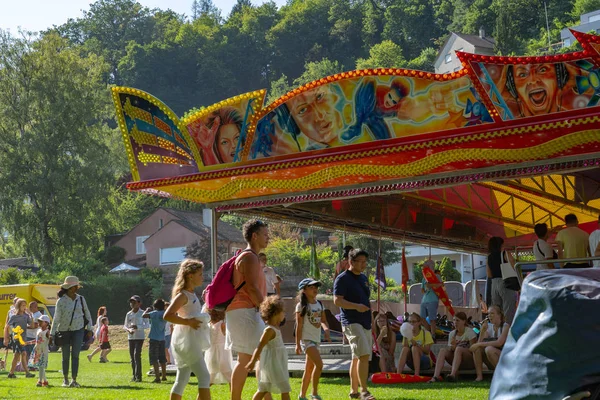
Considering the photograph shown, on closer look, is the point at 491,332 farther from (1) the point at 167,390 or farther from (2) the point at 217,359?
(1) the point at 167,390

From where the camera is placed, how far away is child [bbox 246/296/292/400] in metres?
8.04

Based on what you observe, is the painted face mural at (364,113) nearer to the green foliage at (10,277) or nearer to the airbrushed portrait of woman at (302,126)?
the airbrushed portrait of woman at (302,126)

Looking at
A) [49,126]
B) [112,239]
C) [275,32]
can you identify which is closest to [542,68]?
[49,126]

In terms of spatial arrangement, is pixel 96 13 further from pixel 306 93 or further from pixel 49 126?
pixel 306 93

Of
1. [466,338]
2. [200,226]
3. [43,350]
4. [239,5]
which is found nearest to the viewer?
[466,338]

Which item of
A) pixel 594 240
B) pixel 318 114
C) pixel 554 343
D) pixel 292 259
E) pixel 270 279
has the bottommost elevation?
pixel 554 343

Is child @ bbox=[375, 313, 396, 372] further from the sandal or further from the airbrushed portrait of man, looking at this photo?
the airbrushed portrait of man

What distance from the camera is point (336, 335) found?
16.7 meters

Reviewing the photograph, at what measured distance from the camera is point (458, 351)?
1293 centimetres

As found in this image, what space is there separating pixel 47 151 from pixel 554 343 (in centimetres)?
4529

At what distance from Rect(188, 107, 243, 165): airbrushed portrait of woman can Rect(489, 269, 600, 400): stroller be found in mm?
9282

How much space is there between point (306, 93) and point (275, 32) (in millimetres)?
114839

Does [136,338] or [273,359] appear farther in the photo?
[136,338]

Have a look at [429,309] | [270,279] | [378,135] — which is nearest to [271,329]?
[378,135]
